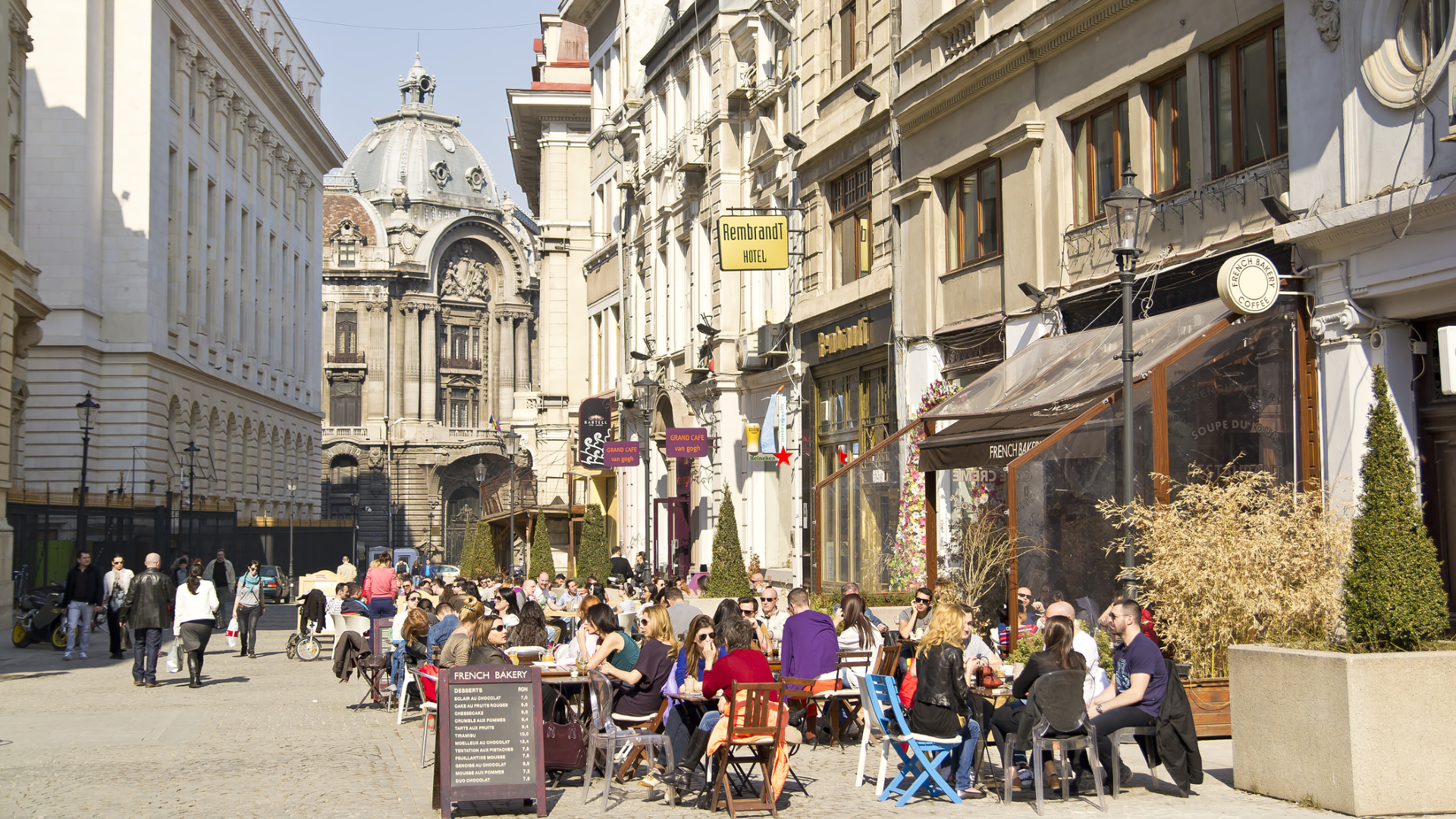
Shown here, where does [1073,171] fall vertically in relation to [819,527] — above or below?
above

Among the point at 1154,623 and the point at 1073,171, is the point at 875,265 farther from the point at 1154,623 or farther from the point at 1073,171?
the point at 1154,623

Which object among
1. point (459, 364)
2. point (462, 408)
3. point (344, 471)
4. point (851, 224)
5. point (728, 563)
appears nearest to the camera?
point (851, 224)

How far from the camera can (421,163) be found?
Result: 119 meters

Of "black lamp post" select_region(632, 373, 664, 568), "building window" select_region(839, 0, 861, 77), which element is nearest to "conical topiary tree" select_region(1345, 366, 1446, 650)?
"building window" select_region(839, 0, 861, 77)

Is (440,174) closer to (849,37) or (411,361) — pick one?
(411,361)

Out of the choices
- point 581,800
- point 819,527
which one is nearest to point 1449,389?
point 581,800

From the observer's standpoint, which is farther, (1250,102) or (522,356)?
(522,356)

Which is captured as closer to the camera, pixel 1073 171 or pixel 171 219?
pixel 1073 171

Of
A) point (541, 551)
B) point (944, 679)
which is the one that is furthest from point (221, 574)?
point (944, 679)

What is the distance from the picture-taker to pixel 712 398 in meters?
31.6

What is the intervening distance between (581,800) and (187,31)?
48215 mm

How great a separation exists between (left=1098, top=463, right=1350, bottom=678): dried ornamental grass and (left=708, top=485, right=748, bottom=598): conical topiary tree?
14528 millimetres

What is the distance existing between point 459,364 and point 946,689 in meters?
101

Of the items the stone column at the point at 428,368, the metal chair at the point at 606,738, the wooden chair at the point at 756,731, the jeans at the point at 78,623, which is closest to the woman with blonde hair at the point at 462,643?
the metal chair at the point at 606,738
